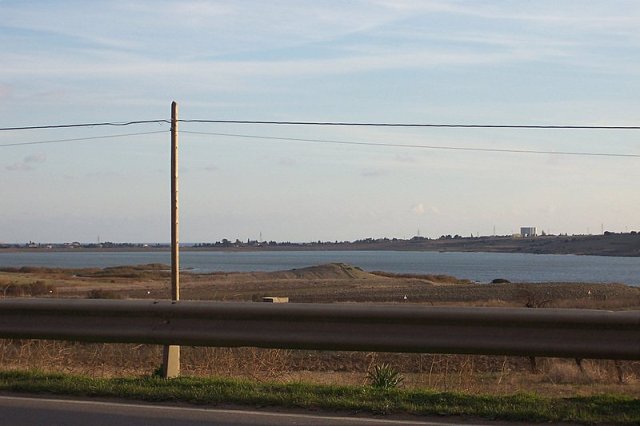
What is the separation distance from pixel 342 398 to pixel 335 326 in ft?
2.21

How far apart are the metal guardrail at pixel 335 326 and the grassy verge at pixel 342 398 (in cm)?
45

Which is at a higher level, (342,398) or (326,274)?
(342,398)

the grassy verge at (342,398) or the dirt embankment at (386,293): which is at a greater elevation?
the grassy verge at (342,398)

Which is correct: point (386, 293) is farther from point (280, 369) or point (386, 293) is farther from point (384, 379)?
point (384, 379)

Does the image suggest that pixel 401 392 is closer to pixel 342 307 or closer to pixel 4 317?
pixel 342 307

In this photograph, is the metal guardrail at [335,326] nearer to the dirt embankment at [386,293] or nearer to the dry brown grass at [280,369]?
the dry brown grass at [280,369]

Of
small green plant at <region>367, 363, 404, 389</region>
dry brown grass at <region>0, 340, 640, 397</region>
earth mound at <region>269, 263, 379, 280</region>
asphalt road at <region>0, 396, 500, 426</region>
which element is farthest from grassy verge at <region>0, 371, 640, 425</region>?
earth mound at <region>269, 263, 379, 280</region>

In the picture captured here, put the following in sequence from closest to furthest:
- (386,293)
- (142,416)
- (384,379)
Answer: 1. (142,416)
2. (384,379)
3. (386,293)

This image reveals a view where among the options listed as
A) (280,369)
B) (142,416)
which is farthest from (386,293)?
(142,416)

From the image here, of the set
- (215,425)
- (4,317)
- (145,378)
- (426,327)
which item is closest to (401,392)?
(426,327)

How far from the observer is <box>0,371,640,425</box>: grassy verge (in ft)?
25.8

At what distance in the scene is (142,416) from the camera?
26.0 feet

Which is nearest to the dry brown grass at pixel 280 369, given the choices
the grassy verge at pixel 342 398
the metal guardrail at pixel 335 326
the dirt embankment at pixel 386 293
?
the grassy verge at pixel 342 398

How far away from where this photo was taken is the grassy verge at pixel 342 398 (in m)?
7.85
